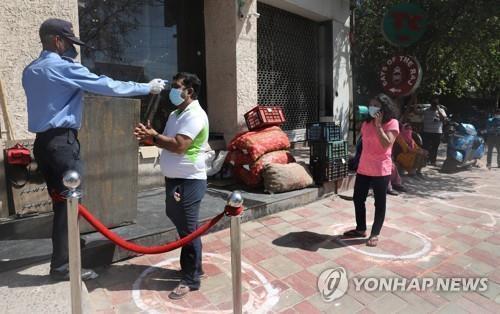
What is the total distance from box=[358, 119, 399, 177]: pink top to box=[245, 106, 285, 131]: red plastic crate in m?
2.16

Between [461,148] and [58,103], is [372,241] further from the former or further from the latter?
[461,148]

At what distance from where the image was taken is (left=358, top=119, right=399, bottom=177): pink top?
4.02 m

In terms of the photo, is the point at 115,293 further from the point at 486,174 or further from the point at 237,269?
the point at 486,174

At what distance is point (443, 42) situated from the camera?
29.9ft

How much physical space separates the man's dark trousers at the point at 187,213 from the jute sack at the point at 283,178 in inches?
96.9

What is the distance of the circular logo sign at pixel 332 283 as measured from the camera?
317 centimetres

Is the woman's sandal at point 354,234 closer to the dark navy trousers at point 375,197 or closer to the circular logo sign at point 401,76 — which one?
the dark navy trousers at point 375,197

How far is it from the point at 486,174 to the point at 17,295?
9623 millimetres

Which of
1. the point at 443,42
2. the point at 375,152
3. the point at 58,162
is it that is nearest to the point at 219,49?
the point at 375,152

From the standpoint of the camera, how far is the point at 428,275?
11.5ft

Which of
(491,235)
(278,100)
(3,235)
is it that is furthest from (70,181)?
(278,100)

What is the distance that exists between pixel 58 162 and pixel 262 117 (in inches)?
144

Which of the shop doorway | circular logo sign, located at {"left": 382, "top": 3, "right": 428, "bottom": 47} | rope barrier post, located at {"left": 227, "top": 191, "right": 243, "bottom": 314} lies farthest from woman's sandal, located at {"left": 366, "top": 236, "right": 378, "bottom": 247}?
circular logo sign, located at {"left": 382, "top": 3, "right": 428, "bottom": 47}

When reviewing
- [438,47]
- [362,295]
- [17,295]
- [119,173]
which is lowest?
[362,295]
